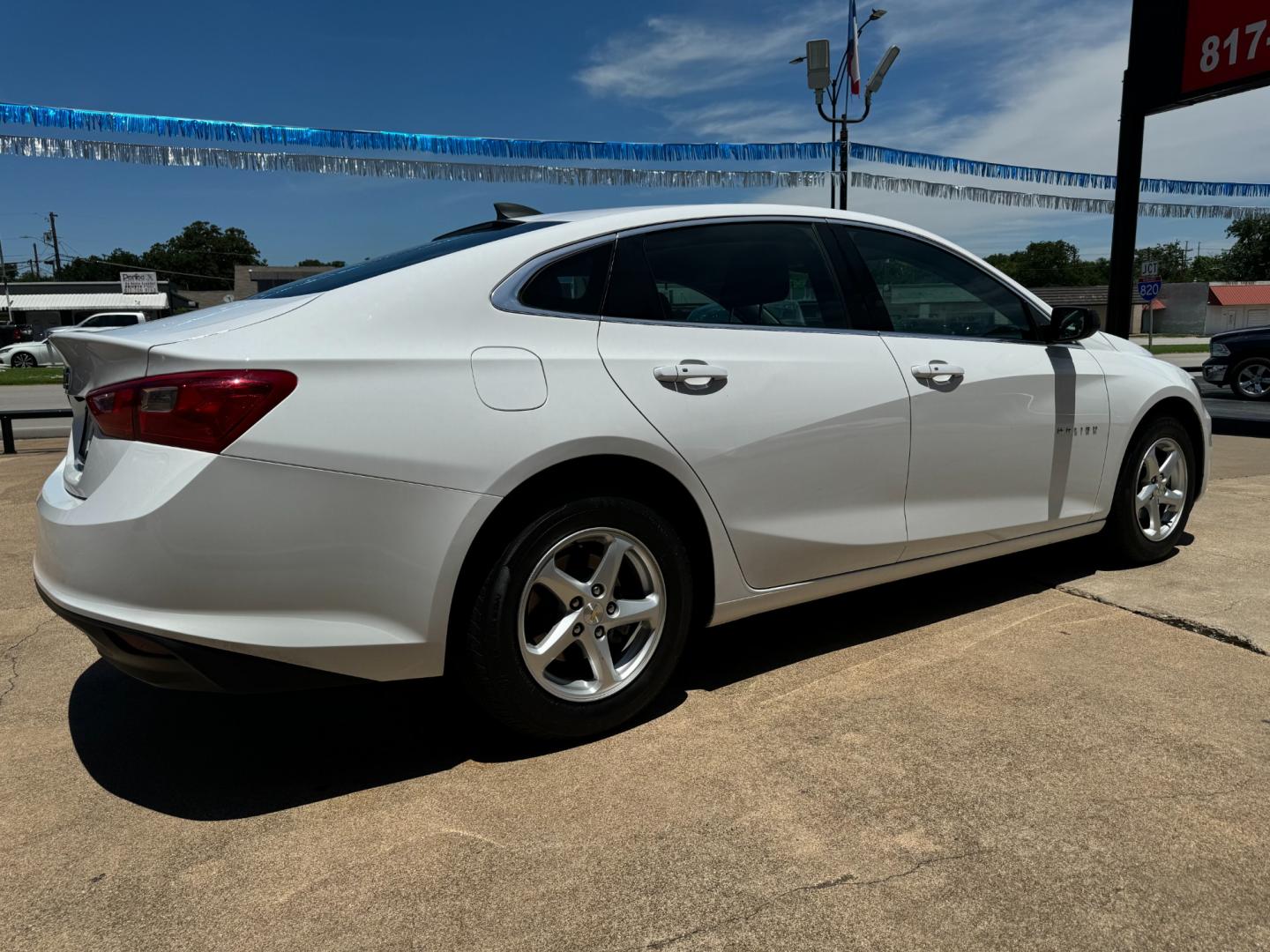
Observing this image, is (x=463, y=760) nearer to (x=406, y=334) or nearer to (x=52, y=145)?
(x=406, y=334)

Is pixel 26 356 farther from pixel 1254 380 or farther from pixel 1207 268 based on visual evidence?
pixel 1207 268

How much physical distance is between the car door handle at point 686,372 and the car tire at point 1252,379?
14.7m

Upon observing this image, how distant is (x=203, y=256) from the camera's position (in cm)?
10194

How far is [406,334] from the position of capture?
227cm

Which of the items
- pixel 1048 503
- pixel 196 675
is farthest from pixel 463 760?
pixel 1048 503

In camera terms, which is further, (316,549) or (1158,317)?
(1158,317)

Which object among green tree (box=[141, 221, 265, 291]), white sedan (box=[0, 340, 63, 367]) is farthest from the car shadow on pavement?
green tree (box=[141, 221, 265, 291])

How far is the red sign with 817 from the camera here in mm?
8758

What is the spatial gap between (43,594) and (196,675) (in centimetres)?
59

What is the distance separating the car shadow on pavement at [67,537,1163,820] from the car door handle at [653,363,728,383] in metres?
0.88

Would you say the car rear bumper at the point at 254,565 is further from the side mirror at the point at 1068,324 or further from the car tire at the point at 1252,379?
the car tire at the point at 1252,379

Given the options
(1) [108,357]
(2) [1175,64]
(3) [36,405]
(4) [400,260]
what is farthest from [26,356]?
(1) [108,357]

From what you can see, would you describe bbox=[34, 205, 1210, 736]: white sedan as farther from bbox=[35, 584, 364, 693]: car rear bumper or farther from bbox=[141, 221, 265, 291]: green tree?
bbox=[141, 221, 265, 291]: green tree

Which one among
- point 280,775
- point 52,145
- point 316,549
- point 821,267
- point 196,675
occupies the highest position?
point 52,145
